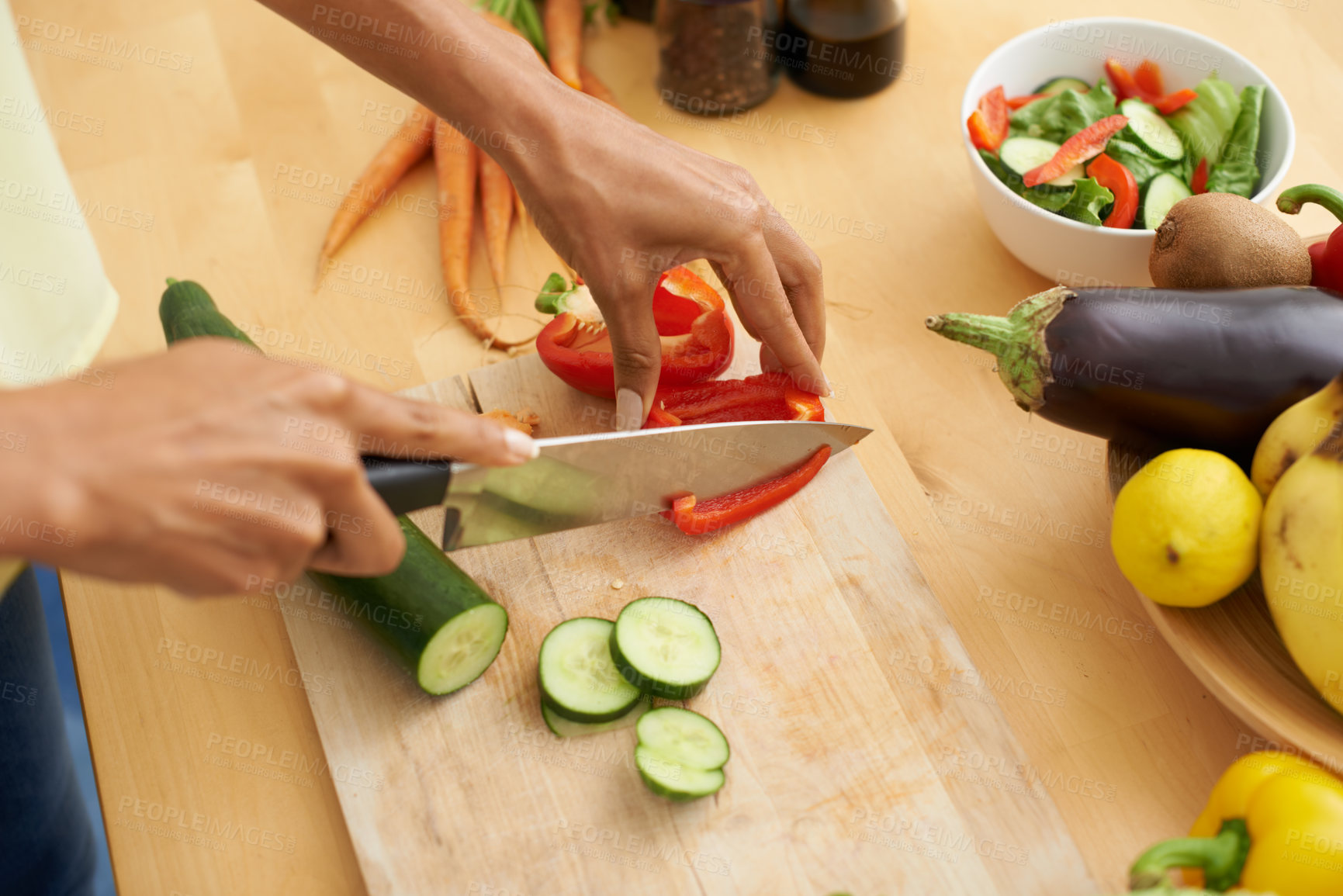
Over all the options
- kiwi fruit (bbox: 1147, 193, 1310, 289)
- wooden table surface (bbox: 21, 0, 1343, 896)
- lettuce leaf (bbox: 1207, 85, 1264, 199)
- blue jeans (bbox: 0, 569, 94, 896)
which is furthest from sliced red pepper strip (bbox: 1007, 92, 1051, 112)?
blue jeans (bbox: 0, 569, 94, 896)

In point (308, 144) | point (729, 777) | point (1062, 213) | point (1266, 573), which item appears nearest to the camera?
point (1266, 573)

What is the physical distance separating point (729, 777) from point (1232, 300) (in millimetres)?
1043

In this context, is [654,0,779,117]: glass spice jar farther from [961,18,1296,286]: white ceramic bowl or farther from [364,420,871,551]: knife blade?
[364,420,871,551]: knife blade

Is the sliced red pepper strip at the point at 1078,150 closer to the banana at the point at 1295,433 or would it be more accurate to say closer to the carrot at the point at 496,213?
the banana at the point at 1295,433

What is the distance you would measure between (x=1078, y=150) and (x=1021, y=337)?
548 millimetres

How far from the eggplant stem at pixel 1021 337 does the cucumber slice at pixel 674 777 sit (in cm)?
76

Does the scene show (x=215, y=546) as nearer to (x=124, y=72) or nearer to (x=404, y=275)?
(x=404, y=275)

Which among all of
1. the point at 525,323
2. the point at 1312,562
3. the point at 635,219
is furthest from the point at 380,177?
the point at 1312,562

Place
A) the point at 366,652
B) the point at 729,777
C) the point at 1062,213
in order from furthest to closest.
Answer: the point at 1062,213
the point at 366,652
the point at 729,777

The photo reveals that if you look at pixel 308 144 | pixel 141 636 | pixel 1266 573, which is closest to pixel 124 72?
pixel 308 144

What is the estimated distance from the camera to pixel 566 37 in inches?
100

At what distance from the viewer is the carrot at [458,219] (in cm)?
216

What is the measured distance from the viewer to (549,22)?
2.59m

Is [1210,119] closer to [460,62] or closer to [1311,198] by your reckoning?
[1311,198]
